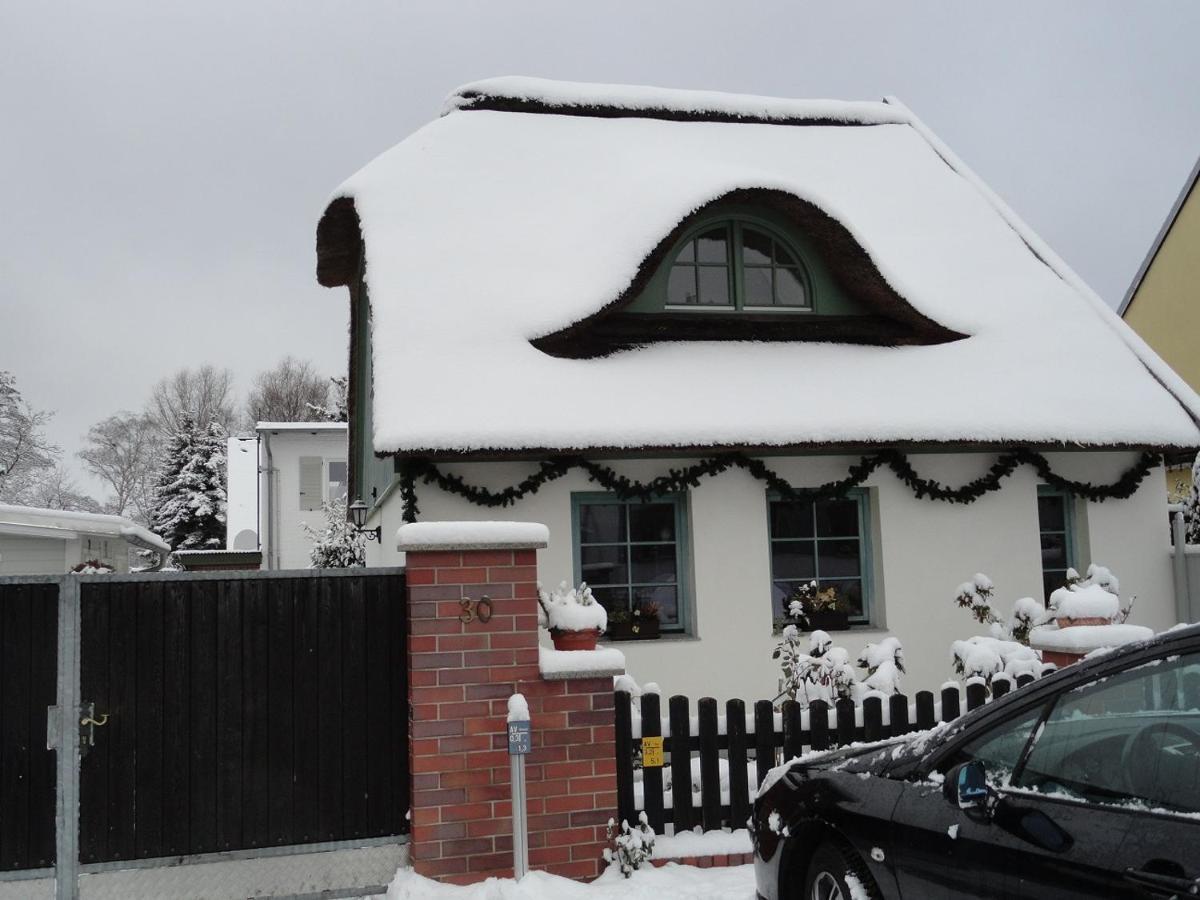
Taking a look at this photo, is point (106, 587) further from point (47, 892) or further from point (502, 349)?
point (502, 349)

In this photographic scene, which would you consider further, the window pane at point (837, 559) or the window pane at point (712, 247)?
the window pane at point (712, 247)

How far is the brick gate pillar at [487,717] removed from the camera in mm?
5195

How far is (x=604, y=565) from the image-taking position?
9.78 m

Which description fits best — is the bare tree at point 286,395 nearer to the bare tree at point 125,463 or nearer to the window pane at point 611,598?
the bare tree at point 125,463

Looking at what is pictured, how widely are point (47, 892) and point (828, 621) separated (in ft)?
22.8

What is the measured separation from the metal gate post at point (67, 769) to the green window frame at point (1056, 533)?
9.15m

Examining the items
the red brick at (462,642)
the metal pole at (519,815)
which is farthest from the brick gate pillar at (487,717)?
the metal pole at (519,815)

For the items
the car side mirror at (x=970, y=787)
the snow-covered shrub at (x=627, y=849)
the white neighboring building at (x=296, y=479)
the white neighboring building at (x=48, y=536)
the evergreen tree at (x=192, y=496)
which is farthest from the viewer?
the evergreen tree at (x=192, y=496)

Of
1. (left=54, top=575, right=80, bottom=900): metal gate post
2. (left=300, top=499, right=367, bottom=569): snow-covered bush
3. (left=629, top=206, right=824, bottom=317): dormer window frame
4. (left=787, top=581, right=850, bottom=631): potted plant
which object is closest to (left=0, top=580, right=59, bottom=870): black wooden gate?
(left=54, top=575, right=80, bottom=900): metal gate post

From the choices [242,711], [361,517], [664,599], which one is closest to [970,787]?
[242,711]

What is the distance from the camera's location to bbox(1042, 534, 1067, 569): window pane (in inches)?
424

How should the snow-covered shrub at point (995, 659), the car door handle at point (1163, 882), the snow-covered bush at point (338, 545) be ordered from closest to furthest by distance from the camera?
the car door handle at point (1163, 882) < the snow-covered shrub at point (995, 659) < the snow-covered bush at point (338, 545)

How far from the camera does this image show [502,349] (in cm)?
953

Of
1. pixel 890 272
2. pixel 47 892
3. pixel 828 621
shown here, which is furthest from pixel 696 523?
pixel 47 892
